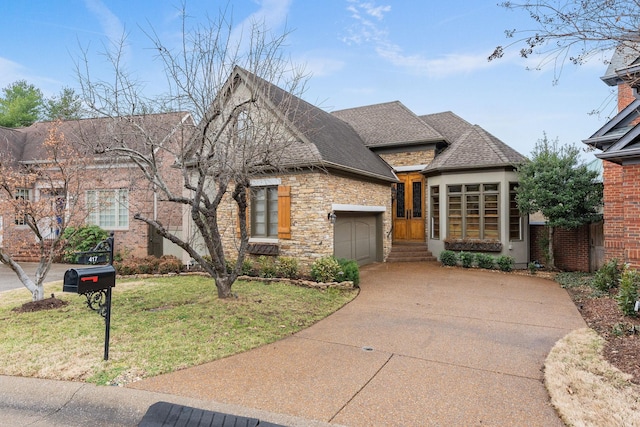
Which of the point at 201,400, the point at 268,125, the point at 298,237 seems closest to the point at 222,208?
the point at 298,237

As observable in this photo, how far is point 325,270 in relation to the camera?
30.6ft

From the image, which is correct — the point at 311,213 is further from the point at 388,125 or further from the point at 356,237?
the point at 388,125

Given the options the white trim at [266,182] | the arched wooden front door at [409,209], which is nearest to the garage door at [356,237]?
the arched wooden front door at [409,209]

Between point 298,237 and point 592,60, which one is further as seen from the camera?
point 298,237

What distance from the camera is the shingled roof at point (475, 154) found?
42.4 feet

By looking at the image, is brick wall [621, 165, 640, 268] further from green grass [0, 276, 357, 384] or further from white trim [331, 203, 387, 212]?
white trim [331, 203, 387, 212]

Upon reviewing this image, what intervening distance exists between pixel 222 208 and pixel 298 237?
3143mm

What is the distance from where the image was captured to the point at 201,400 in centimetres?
364

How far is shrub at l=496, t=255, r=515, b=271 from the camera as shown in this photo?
1209 centimetres

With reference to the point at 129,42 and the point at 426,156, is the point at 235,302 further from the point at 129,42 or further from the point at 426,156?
the point at 426,156

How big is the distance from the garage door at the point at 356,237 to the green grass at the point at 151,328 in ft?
9.67

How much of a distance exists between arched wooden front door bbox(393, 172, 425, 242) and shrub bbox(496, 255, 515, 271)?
3.59 metres

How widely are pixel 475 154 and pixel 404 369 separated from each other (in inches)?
438

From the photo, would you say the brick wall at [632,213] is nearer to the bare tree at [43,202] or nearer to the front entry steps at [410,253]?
the front entry steps at [410,253]
